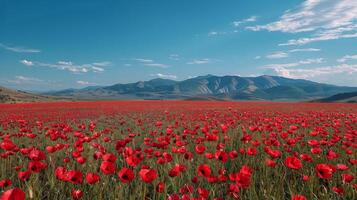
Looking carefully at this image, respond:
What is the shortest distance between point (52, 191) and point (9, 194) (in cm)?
288

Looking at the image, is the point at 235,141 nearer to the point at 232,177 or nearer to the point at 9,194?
the point at 232,177

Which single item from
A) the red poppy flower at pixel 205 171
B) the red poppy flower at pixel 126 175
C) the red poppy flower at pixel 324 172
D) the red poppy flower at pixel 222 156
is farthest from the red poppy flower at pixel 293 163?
the red poppy flower at pixel 126 175

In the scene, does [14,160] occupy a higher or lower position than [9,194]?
lower

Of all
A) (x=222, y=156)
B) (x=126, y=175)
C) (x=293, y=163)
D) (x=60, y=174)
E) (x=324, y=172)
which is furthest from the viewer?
(x=222, y=156)

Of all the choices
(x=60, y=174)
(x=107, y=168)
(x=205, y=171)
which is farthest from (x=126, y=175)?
(x=205, y=171)

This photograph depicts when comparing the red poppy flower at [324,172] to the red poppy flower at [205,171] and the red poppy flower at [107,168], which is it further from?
the red poppy flower at [107,168]

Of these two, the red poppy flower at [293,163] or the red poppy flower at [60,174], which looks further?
the red poppy flower at [293,163]

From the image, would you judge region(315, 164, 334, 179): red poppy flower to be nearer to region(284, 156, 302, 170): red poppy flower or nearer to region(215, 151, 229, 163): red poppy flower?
region(284, 156, 302, 170): red poppy flower

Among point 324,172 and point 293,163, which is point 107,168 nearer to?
point 293,163

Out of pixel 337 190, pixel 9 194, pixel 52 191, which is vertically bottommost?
pixel 52 191

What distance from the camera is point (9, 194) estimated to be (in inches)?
81.7

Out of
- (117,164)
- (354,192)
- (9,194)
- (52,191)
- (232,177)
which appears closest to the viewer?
(9,194)

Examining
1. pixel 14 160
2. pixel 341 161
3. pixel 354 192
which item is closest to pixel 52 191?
pixel 14 160

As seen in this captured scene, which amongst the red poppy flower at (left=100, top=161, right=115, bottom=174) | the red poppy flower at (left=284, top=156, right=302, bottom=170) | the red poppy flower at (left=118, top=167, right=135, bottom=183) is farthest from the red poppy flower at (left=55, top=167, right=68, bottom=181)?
the red poppy flower at (left=284, top=156, right=302, bottom=170)
